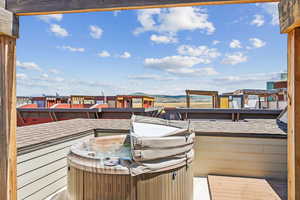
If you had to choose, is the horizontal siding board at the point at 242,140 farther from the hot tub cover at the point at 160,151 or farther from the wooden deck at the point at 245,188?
the hot tub cover at the point at 160,151

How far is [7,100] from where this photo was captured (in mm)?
1375

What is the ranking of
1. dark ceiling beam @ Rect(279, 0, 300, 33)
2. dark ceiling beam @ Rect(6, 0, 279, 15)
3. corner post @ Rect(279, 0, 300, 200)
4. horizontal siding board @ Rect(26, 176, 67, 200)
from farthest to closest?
horizontal siding board @ Rect(26, 176, 67, 200), dark ceiling beam @ Rect(6, 0, 279, 15), corner post @ Rect(279, 0, 300, 200), dark ceiling beam @ Rect(279, 0, 300, 33)

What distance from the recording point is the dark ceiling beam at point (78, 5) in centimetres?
131

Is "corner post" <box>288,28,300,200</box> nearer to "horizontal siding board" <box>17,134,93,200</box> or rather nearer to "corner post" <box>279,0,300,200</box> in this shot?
"corner post" <box>279,0,300,200</box>

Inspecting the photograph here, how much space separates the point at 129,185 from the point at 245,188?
2.17 meters

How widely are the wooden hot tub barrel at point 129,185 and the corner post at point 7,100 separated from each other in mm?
931

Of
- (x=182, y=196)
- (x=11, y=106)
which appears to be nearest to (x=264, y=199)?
(x=182, y=196)

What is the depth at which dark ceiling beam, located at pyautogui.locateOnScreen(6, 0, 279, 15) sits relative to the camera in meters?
1.31

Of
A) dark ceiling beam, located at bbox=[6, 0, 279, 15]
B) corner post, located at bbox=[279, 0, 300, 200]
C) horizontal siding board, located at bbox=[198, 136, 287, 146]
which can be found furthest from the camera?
horizontal siding board, located at bbox=[198, 136, 287, 146]

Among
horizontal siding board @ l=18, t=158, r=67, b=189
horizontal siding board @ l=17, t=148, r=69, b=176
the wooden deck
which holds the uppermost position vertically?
horizontal siding board @ l=17, t=148, r=69, b=176

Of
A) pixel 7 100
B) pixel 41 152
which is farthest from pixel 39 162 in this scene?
pixel 7 100

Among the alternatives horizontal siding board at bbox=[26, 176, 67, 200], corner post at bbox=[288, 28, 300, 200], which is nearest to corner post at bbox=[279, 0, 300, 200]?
corner post at bbox=[288, 28, 300, 200]

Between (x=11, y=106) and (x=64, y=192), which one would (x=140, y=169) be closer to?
(x=11, y=106)

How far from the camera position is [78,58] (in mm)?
17938
